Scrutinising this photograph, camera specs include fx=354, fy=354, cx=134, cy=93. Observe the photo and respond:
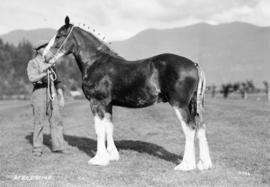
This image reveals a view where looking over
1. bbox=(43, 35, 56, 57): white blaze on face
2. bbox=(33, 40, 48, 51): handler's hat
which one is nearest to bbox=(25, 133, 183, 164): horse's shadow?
bbox=(43, 35, 56, 57): white blaze on face

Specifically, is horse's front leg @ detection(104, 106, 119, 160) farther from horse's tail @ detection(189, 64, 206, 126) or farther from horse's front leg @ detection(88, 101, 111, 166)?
horse's tail @ detection(189, 64, 206, 126)

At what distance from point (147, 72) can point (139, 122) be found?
9.62m

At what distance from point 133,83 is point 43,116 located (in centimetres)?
309

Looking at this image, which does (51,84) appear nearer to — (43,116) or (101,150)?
(43,116)

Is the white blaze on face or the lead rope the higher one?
the white blaze on face

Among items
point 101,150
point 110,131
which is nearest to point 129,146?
point 110,131

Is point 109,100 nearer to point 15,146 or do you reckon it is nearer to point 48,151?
point 48,151

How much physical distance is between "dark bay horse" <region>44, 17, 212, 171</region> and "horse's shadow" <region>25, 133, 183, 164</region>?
1.13 m

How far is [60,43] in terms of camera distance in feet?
27.8

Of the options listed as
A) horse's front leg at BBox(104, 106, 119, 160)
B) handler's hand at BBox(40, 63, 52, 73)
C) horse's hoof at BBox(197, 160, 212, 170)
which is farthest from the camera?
handler's hand at BBox(40, 63, 52, 73)

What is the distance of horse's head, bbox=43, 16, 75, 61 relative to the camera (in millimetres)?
8453

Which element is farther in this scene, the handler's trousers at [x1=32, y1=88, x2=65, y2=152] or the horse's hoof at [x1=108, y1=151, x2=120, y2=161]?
the handler's trousers at [x1=32, y1=88, x2=65, y2=152]

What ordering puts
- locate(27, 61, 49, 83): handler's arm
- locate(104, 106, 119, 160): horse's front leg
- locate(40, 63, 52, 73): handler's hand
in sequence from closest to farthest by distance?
locate(104, 106, 119, 160): horse's front leg → locate(40, 63, 52, 73): handler's hand → locate(27, 61, 49, 83): handler's arm

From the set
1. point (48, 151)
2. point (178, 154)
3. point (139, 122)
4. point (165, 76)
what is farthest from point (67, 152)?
point (139, 122)
